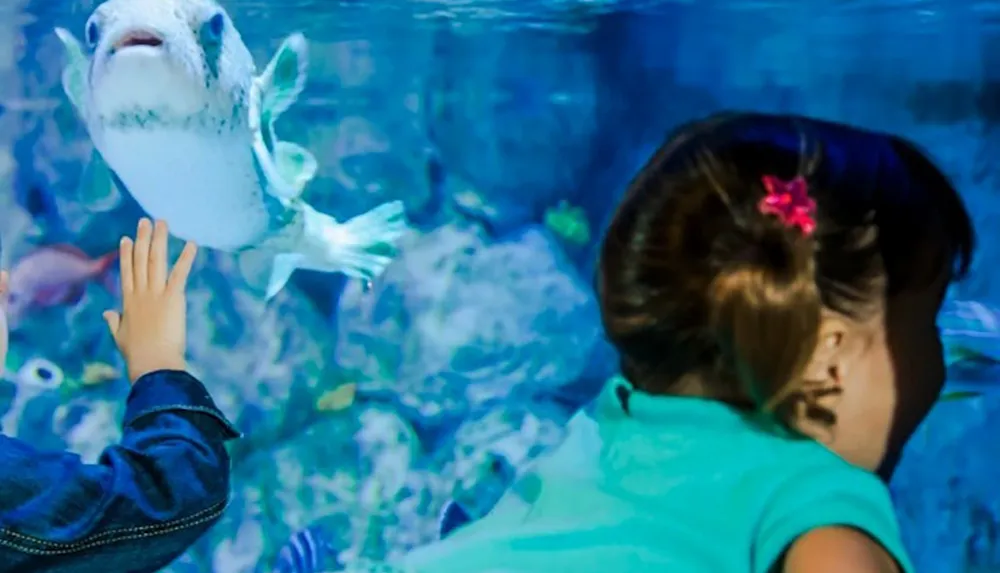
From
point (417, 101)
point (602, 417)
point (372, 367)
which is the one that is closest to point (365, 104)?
point (417, 101)

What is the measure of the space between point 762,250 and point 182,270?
2.43 ft

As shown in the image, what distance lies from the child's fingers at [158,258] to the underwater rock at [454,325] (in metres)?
0.23

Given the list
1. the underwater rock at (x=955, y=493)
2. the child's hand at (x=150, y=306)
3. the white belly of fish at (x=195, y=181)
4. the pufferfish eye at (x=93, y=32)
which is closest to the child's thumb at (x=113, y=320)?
the child's hand at (x=150, y=306)

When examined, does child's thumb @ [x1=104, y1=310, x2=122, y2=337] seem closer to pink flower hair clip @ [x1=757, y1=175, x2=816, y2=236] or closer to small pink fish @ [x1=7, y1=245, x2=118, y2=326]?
small pink fish @ [x1=7, y1=245, x2=118, y2=326]

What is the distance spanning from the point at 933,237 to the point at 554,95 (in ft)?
1.60

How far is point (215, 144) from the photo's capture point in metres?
1.33

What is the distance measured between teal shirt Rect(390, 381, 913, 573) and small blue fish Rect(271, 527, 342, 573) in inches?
9.5

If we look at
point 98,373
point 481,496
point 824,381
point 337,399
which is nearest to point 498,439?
point 481,496

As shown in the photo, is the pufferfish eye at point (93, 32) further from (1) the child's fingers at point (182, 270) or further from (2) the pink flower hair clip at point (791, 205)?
(2) the pink flower hair clip at point (791, 205)

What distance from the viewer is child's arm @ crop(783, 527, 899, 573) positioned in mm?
913

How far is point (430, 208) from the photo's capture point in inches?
52.9

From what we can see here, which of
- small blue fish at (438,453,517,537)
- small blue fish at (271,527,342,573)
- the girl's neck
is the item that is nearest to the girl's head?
the girl's neck

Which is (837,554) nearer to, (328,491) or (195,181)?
(328,491)

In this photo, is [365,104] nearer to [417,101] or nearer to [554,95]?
[417,101]
